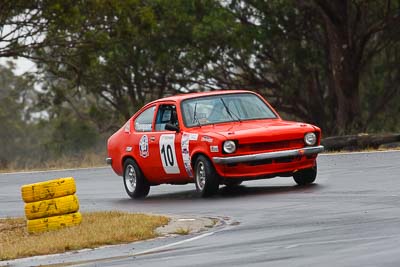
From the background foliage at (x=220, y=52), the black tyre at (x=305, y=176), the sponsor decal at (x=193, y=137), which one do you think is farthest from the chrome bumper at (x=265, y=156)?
the background foliage at (x=220, y=52)

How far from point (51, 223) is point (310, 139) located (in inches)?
166

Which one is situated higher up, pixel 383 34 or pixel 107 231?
pixel 383 34

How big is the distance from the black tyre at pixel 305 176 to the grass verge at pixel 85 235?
3159 mm

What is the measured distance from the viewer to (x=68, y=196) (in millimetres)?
14789

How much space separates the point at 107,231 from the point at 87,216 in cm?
242

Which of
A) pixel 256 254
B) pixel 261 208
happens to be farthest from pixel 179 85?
pixel 256 254

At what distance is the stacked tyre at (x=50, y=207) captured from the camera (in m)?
14.6

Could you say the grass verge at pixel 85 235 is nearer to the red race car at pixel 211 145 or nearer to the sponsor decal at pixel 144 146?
the red race car at pixel 211 145

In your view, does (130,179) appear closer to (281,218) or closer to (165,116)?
(165,116)

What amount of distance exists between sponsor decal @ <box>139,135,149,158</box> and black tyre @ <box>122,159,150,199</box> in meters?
0.28

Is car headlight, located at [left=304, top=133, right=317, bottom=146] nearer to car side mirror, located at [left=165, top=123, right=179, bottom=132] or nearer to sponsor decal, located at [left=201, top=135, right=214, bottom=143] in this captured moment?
sponsor decal, located at [left=201, top=135, right=214, bottom=143]

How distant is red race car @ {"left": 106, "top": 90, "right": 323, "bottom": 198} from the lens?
16562 mm

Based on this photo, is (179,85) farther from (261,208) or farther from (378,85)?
(261,208)

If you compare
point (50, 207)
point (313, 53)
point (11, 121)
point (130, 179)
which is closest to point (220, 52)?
point (313, 53)
